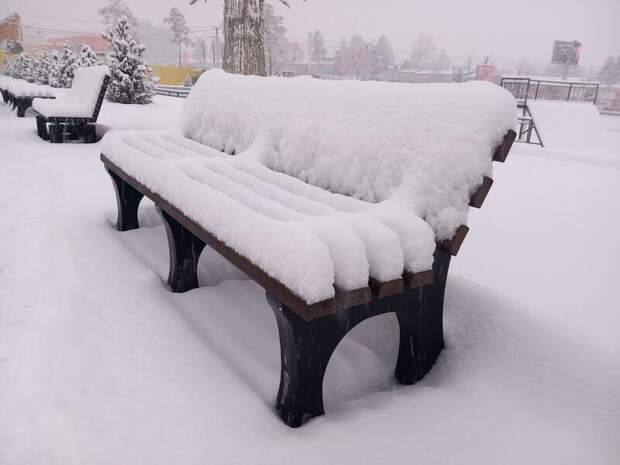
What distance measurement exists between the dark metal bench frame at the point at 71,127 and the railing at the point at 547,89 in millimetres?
9229

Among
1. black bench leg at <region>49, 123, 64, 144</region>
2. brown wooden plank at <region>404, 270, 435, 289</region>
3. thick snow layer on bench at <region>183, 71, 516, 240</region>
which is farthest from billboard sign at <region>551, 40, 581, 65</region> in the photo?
brown wooden plank at <region>404, 270, 435, 289</region>

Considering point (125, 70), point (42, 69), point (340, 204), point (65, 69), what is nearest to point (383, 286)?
point (340, 204)

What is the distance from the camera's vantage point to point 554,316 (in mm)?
2225

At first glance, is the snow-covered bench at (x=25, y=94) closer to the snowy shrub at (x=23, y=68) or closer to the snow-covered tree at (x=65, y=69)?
the snow-covered tree at (x=65, y=69)

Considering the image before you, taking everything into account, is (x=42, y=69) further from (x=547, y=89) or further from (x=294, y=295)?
(x=294, y=295)

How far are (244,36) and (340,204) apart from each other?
527 centimetres

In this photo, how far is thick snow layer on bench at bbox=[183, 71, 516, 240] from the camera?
166cm

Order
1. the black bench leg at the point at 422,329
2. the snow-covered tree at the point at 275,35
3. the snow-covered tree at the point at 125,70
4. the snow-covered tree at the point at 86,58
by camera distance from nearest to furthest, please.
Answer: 1. the black bench leg at the point at 422,329
2. the snow-covered tree at the point at 125,70
3. the snow-covered tree at the point at 86,58
4. the snow-covered tree at the point at 275,35

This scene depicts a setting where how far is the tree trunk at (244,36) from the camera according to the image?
6188 millimetres

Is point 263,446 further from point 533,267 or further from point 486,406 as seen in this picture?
point 533,267

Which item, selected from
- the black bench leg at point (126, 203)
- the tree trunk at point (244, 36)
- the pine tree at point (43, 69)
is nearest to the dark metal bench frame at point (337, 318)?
the black bench leg at point (126, 203)

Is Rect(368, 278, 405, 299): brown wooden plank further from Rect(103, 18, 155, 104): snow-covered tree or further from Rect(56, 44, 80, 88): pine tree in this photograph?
Rect(56, 44, 80, 88): pine tree

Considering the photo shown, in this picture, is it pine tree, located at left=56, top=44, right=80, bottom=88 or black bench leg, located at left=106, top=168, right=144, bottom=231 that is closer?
black bench leg, located at left=106, top=168, right=144, bottom=231

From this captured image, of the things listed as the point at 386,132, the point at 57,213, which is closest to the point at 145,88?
the point at 57,213
